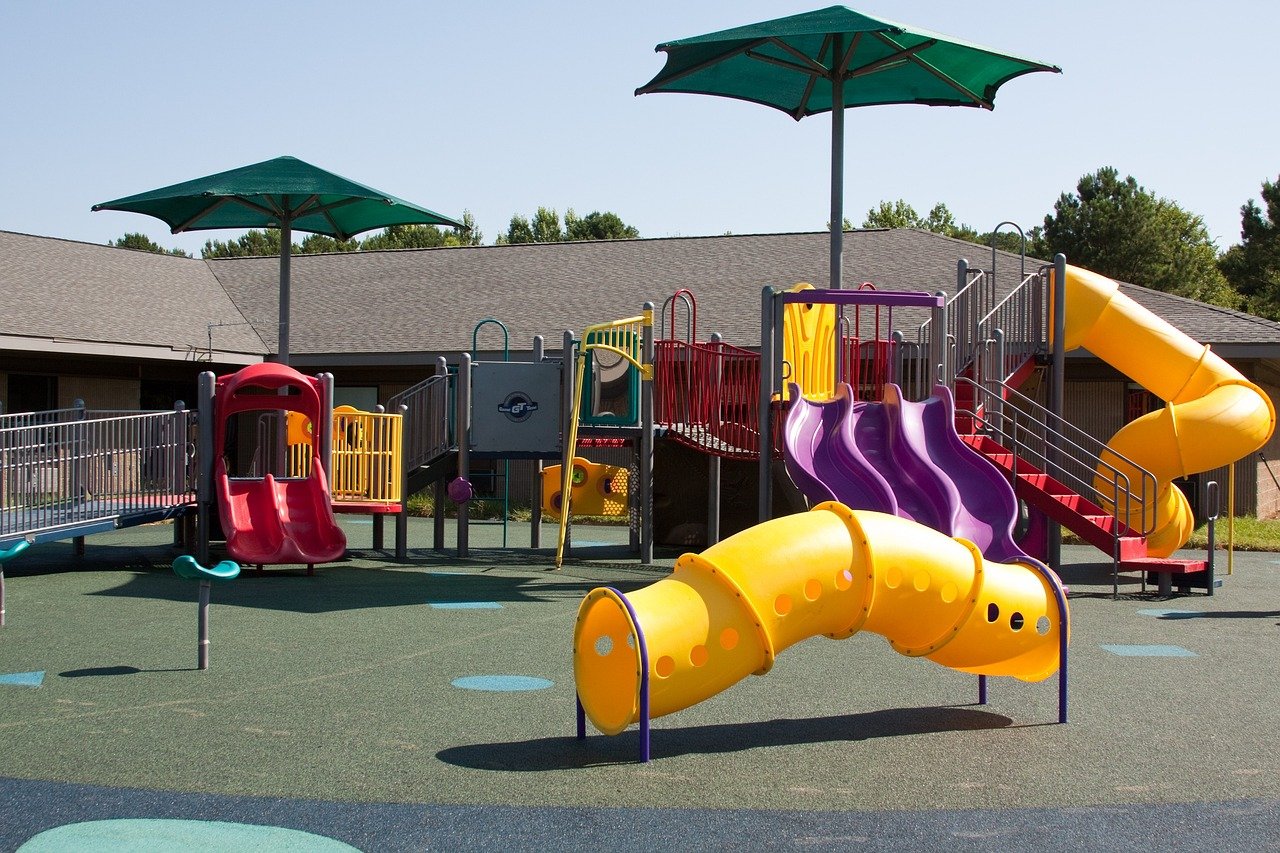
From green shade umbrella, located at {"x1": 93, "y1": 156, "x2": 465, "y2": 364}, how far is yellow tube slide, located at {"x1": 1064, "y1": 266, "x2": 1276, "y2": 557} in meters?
8.23

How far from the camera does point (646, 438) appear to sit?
16484 millimetres

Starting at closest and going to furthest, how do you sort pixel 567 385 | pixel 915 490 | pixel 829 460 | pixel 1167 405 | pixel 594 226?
pixel 915 490, pixel 829 460, pixel 1167 405, pixel 567 385, pixel 594 226

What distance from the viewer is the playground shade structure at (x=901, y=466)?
1236 cm

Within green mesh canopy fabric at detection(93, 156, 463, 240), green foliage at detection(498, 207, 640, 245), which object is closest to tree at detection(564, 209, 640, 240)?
green foliage at detection(498, 207, 640, 245)

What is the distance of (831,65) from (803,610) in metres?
9.49

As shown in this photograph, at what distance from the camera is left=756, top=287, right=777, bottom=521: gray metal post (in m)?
13.8

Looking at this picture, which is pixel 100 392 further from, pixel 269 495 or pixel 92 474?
pixel 269 495

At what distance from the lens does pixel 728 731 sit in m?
7.62

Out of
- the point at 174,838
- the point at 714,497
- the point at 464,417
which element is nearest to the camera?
the point at 174,838

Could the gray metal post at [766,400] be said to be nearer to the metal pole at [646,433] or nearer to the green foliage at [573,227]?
the metal pole at [646,433]

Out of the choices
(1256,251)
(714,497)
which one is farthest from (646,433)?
(1256,251)

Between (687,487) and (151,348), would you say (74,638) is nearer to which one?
(687,487)

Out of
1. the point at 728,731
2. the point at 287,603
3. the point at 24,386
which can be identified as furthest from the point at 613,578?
the point at 24,386

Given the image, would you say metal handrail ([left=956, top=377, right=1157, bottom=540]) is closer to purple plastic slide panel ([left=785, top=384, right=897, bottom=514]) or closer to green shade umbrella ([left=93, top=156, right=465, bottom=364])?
purple plastic slide panel ([left=785, top=384, right=897, bottom=514])
